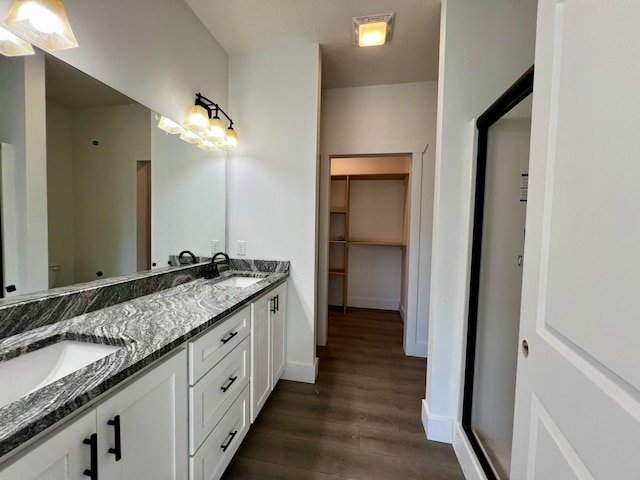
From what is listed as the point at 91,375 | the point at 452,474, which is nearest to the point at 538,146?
the point at 91,375

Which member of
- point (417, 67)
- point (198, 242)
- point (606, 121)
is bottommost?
point (198, 242)

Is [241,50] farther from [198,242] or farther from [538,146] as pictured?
[538,146]

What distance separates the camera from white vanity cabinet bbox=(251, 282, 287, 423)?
1.54m

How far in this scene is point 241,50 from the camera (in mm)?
2131

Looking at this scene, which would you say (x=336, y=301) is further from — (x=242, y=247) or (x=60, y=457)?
(x=60, y=457)

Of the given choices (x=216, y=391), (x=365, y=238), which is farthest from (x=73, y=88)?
(x=365, y=238)

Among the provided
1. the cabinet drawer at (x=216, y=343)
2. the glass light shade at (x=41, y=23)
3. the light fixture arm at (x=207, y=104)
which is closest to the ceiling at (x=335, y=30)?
the light fixture arm at (x=207, y=104)

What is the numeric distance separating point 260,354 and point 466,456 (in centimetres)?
124

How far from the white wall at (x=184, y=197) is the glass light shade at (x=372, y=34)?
1.37 m

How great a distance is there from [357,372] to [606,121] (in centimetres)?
229

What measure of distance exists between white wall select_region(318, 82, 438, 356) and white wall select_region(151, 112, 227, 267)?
3.33 feet

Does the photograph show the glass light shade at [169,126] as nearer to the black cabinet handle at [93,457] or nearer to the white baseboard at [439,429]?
the black cabinet handle at [93,457]

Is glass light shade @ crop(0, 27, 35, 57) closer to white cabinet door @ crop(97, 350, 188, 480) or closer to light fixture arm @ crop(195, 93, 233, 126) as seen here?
light fixture arm @ crop(195, 93, 233, 126)

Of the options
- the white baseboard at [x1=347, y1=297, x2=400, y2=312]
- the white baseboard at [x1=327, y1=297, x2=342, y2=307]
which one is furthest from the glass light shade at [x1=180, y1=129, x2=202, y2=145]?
the white baseboard at [x1=347, y1=297, x2=400, y2=312]
